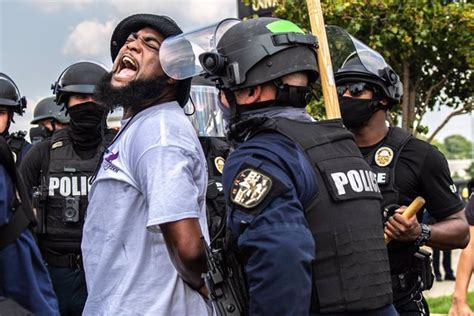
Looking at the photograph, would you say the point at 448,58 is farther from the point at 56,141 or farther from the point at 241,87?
the point at 241,87

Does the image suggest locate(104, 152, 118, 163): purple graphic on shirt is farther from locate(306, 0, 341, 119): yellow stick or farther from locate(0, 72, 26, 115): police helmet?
locate(0, 72, 26, 115): police helmet

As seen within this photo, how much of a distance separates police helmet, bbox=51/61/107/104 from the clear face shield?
2.31 feet

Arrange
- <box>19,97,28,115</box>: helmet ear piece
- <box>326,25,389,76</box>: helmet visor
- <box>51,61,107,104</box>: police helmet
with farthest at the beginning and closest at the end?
1. <box>19,97,28,115</box>: helmet ear piece
2. <box>51,61,107,104</box>: police helmet
3. <box>326,25,389,76</box>: helmet visor

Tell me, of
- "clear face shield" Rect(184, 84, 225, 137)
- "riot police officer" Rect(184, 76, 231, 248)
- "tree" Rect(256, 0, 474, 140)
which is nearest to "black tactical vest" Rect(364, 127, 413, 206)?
"riot police officer" Rect(184, 76, 231, 248)

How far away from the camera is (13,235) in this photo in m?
2.86

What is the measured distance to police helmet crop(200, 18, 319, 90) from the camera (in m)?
2.62

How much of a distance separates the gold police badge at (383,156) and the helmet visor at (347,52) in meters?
0.39

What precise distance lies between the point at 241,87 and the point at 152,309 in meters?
0.84

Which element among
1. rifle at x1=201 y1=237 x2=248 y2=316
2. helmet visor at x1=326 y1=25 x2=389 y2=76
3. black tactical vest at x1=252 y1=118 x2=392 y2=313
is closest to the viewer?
black tactical vest at x1=252 y1=118 x2=392 y2=313

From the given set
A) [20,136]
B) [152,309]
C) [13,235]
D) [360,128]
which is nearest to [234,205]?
[152,309]

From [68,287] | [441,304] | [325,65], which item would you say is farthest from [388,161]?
[441,304]

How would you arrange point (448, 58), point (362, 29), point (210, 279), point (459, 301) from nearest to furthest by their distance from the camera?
point (210, 279) → point (459, 301) → point (362, 29) → point (448, 58)

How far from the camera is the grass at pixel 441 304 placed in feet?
27.9

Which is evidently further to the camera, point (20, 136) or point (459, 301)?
point (20, 136)
